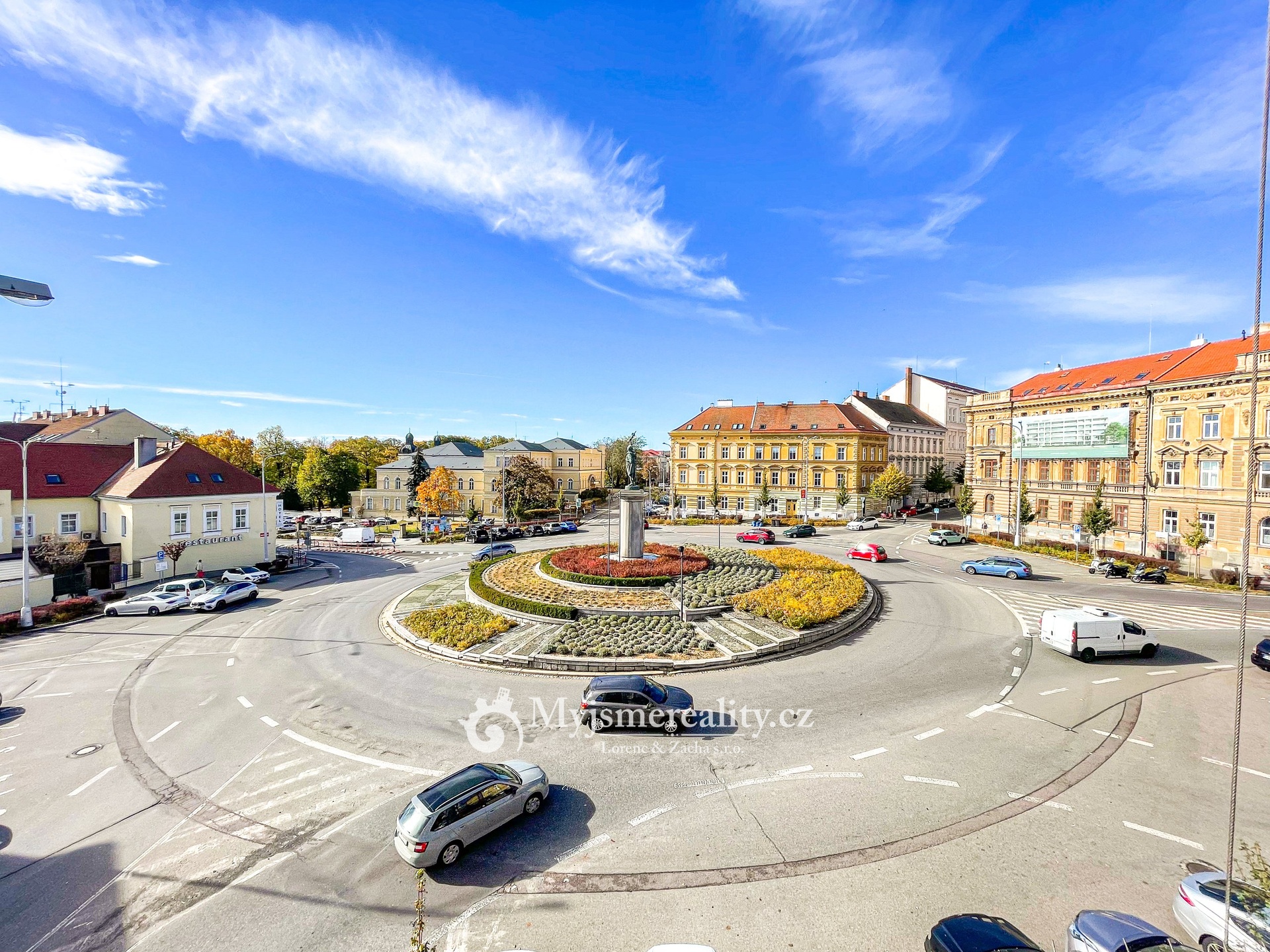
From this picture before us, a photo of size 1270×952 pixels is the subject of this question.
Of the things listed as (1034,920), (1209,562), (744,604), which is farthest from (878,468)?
(1034,920)

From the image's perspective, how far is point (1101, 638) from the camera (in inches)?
796

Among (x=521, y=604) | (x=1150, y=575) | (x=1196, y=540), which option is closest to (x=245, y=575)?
(x=521, y=604)

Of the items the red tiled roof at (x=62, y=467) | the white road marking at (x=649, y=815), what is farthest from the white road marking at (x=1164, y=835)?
the red tiled roof at (x=62, y=467)

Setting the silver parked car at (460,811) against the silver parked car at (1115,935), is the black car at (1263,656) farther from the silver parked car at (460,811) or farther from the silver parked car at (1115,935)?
the silver parked car at (460,811)

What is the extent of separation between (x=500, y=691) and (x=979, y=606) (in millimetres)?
24241

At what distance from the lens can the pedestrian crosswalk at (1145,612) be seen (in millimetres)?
24594

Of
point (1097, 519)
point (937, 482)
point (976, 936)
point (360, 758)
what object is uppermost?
point (937, 482)

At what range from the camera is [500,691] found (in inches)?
698

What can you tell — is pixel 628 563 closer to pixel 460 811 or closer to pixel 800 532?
pixel 460 811

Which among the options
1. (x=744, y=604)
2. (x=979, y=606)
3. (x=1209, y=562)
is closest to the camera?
(x=744, y=604)

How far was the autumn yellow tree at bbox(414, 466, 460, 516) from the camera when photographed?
227 feet

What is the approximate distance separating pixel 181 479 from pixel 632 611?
35589 mm

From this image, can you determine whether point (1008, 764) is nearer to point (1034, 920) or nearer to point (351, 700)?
point (1034, 920)

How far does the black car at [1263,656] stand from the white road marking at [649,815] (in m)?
22.8
